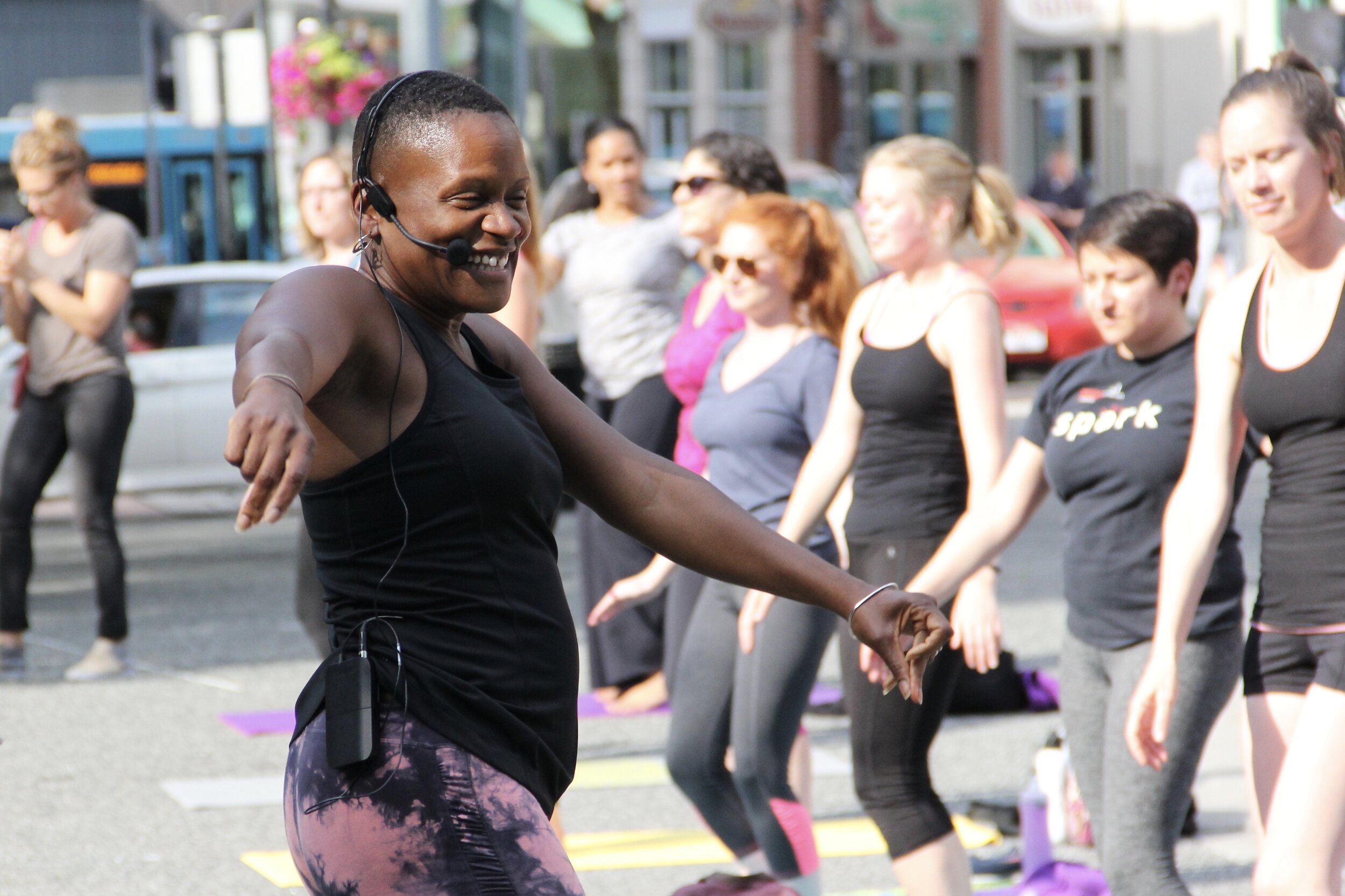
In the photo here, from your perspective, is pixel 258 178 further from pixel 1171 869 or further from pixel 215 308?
pixel 1171 869

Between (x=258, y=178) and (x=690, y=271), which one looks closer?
(x=690, y=271)

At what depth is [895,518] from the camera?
166 inches

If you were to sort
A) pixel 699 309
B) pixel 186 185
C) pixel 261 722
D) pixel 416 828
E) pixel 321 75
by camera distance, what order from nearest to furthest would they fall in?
pixel 416 828
pixel 699 309
pixel 261 722
pixel 321 75
pixel 186 185

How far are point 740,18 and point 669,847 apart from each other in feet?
55.5

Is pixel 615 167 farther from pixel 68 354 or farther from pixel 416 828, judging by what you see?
pixel 416 828

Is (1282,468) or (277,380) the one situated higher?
(277,380)

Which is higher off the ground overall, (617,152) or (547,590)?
(617,152)

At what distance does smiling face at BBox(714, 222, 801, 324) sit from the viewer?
465 cm

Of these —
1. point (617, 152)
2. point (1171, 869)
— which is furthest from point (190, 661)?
point (1171, 869)

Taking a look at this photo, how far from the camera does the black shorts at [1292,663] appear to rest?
3.21 metres

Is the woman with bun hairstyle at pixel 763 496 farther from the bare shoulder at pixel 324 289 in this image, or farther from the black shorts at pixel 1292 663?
the bare shoulder at pixel 324 289

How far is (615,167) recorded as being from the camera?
23.7 feet

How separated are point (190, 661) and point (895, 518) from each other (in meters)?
4.74

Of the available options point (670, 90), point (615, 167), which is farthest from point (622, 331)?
point (670, 90)
